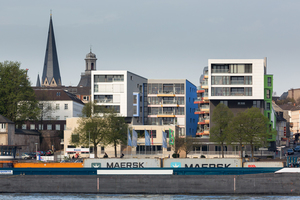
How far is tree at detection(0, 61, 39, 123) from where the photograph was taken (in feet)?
462

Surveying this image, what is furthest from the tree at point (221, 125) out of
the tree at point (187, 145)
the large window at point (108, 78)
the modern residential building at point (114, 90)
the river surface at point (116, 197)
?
the river surface at point (116, 197)

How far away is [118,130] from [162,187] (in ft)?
186

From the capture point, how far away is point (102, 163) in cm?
7788

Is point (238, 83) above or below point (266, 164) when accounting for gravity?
above

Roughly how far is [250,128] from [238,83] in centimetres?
2155

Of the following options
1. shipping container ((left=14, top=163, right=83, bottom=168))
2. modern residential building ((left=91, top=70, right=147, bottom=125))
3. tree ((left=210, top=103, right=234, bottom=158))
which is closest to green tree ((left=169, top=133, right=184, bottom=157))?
tree ((left=210, top=103, right=234, bottom=158))

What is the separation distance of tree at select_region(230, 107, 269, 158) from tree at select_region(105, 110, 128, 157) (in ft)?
89.8

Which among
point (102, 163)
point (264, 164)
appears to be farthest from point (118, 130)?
point (264, 164)

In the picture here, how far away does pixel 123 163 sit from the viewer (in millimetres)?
77500

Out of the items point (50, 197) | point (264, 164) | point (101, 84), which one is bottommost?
point (50, 197)

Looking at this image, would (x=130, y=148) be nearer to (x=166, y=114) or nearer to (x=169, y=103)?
(x=166, y=114)

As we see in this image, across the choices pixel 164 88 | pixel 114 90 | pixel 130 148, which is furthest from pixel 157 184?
pixel 164 88

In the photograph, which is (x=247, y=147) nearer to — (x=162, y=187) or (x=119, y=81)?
(x=119, y=81)

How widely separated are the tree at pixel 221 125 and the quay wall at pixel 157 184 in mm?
53602
